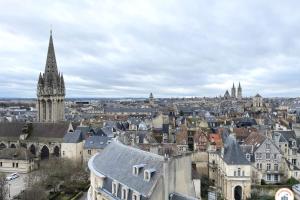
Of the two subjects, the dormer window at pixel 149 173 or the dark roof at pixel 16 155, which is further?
the dark roof at pixel 16 155

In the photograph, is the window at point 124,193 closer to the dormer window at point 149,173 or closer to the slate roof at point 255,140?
the dormer window at point 149,173

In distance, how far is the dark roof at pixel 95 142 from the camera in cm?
6672

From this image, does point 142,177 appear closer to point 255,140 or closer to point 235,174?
point 235,174

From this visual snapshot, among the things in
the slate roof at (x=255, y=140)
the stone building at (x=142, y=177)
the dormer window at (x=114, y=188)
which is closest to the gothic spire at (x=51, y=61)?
the slate roof at (x=255, y=140)

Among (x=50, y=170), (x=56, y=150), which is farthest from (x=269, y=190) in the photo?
(x=56, y=150)

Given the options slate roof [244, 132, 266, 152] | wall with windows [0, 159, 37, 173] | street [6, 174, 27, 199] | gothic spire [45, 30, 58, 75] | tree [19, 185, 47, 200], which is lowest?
street [6, 174, 27, 199]

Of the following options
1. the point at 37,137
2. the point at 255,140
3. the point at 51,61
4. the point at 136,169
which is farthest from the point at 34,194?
the point at 51,61

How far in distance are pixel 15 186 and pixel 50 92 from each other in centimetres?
3981

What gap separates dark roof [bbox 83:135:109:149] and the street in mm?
10916

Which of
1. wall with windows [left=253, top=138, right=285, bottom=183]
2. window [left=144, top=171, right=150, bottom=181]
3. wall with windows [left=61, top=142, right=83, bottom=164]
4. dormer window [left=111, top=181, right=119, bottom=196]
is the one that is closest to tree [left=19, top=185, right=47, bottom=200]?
dormer window [left=111, top=181, right=119, bottom=196]

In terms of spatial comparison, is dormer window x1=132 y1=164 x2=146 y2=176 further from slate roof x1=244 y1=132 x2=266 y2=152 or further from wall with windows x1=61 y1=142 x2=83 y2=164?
wall with windows x1=61 y1=142 x2=83 y2=164

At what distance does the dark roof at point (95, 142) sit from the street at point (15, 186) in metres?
10.9

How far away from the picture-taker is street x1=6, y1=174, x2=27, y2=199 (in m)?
51.0

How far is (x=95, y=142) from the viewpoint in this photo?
221ft
